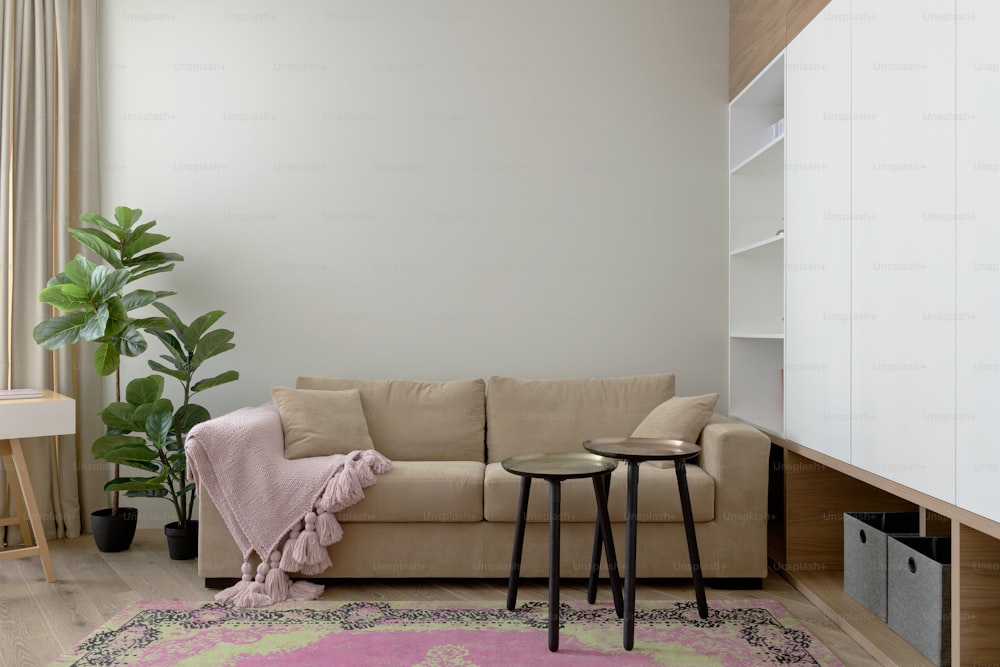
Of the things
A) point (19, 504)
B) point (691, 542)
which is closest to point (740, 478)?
point (691, 542)

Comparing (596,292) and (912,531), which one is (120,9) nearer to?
(596,292)

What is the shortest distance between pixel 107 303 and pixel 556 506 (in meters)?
2.24

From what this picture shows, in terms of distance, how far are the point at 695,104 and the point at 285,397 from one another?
8.24 ft

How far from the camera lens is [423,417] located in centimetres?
371

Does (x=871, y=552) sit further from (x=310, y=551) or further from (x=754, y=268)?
(x=310, y=551)

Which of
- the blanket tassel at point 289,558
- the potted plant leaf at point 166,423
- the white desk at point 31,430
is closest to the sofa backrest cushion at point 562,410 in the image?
the blanket tassel at point 289,558

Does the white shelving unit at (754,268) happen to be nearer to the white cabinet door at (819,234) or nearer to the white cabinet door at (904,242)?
the white cabinet door at (819,234)

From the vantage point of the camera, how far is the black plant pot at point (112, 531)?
365cm

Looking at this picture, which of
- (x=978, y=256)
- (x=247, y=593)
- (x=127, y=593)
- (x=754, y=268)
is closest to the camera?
(x=978, y=256)

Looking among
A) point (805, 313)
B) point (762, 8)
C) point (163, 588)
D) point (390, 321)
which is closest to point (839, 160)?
point (805, 313)

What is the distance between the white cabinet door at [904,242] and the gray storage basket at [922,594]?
0.81 ft

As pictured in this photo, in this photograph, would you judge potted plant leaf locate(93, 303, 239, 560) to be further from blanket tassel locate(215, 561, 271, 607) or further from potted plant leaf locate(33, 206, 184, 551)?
blanket tassel locate(215, 561, 271, 607)

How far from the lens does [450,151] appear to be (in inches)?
161

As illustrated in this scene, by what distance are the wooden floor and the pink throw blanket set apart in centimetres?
18
